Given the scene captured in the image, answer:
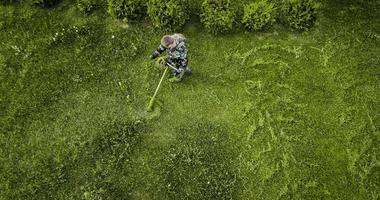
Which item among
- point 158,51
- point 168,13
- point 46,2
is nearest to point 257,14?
point 168,13

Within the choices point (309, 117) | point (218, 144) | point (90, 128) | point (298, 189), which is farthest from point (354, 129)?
point (90, 128)

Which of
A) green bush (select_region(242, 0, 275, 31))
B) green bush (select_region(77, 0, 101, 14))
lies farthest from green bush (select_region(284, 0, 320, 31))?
green bush (select_region(77, 0, 101, 14))

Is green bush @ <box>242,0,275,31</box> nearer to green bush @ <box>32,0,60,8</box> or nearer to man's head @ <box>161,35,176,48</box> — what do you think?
man's head @ <box>161,35,176,48</box>

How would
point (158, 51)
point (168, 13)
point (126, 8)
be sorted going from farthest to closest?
point (126, 8) → point (168, 13) → point (158, 51)

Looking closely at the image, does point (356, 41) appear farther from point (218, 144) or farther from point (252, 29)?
point (218, 144)

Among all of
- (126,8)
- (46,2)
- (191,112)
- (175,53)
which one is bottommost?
(191,112)

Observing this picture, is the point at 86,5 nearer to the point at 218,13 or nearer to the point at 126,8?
the point at 126,8

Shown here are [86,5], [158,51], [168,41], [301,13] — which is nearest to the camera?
[168,41]
